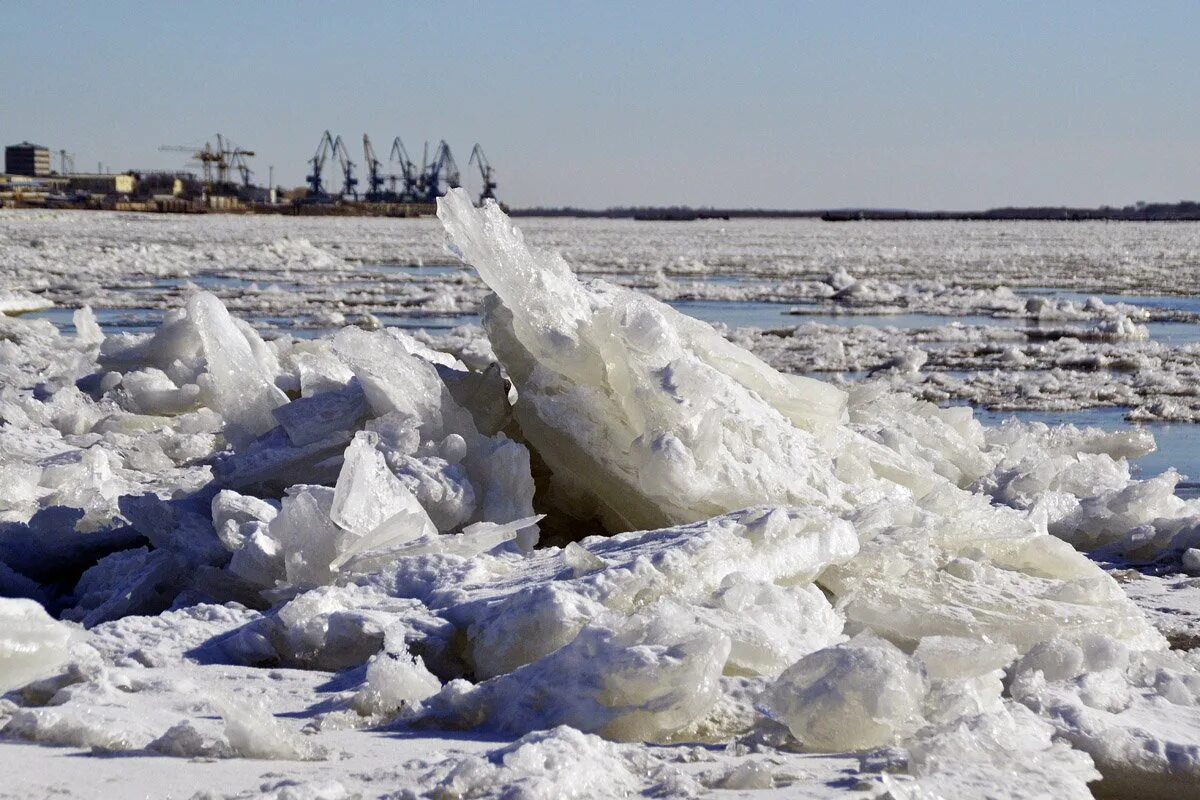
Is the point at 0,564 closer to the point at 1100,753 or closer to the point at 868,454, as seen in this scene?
the point at 868,454

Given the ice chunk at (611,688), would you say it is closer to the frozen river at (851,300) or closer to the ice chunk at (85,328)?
the frozen river at (851,300)

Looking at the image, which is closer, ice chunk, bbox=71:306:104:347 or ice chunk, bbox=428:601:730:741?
ice chunk, bbox=428:601:730:741

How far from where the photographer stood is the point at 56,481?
4.70 m

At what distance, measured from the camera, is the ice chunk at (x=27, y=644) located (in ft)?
8.80

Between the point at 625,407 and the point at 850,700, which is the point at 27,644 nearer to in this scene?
the point at 850,700

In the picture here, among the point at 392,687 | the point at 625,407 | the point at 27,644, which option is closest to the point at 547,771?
the point at 392,687

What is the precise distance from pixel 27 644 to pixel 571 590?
44.8 inches

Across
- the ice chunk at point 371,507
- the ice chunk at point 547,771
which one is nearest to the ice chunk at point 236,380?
the ice chunk at point 371,507

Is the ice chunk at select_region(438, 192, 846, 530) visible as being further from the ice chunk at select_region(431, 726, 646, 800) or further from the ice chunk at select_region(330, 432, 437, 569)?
the ice chunk at select_region(431, 726, 646, 800)

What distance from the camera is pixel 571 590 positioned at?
2.96 metres

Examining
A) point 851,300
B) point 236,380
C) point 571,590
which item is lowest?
point 851,300

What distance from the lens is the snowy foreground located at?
2.41 meters

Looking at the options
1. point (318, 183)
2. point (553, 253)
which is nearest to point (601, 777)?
point (553, 253)

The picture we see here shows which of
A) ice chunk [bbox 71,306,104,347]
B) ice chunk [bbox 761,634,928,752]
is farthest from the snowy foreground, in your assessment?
ice chunk [bbox 71,306,104,347]
